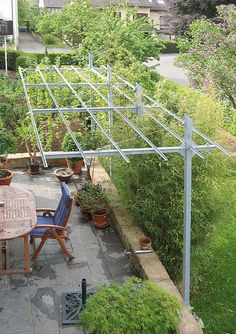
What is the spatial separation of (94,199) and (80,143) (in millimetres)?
1469

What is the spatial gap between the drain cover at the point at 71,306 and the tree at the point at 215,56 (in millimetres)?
8548

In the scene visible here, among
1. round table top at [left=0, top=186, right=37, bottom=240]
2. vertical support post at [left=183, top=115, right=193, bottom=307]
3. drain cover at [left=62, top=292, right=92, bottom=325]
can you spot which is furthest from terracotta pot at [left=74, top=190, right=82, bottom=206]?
vertical support post at [left=183, top=115, right=193, bottom=307]

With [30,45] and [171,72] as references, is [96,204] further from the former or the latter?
[30,45]

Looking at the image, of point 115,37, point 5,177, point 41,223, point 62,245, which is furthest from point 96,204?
point 115,37

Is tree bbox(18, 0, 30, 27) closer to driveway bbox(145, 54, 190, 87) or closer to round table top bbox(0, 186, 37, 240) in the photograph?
driveway bbox(145, 54, 190, 87)

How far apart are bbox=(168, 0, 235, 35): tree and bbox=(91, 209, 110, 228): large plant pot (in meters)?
19.0

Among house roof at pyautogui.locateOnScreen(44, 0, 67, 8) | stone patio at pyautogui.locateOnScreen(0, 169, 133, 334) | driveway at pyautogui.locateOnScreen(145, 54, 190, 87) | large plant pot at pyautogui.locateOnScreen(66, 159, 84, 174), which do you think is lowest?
stone patio at pyautogui.locateOnScreen(0, 169, 133, 334)

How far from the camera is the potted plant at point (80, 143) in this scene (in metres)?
8.48

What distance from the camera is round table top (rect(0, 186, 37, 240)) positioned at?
585cm

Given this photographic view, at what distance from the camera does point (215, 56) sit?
44.8 ft

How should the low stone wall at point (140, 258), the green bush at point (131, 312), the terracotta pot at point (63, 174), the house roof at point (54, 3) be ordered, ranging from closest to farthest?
the green bush at point (131, 312), the low stone wall at point (140, 258), the terracotta pot at point (63, 174), the house roof at point (54, 3)

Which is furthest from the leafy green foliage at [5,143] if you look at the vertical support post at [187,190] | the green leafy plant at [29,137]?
the vertical support post at [187,190]

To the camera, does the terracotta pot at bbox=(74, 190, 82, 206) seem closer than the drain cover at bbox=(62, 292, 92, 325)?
No

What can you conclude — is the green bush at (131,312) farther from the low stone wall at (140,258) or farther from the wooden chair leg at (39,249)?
the wooden chair leg at (39,249)
